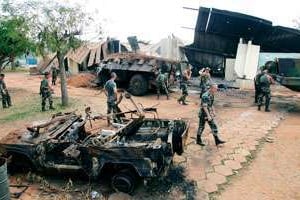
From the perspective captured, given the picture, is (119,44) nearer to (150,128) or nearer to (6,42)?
(6,42)

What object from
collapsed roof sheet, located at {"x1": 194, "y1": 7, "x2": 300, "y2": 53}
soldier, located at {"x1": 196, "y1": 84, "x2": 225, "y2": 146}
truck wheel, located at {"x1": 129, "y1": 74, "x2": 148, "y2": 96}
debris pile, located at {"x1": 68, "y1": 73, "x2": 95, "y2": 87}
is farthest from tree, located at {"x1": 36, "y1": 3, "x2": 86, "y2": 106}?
collapsed roof sheet, located at {"x1": 194, "y1": 7, "x2": 300, "y2": 53}

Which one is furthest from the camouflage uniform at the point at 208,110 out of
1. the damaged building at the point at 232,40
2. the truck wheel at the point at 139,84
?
the damaged building at the point at 232,40

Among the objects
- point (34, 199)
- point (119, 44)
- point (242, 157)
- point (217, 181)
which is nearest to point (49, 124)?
point (34, 199)

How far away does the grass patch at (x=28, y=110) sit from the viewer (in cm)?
1199

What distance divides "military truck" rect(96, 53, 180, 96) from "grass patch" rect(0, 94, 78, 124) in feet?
9.16

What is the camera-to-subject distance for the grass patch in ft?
39.3

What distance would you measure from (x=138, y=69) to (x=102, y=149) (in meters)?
10.5

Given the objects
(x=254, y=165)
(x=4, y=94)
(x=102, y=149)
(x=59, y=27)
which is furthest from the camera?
(x=4, y=94)

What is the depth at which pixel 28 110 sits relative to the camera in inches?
523

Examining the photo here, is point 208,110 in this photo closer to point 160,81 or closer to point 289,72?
point 289,72

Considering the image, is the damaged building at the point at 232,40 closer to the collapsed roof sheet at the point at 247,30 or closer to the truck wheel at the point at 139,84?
the collapsed roof sheet at the point at 247,30

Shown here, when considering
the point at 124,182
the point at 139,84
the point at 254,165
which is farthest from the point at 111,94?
the point at 139,84

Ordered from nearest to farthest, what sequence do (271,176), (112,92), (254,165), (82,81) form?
1. (271,176)
2. (254,165)
3. (112,92)
4. (82,81)

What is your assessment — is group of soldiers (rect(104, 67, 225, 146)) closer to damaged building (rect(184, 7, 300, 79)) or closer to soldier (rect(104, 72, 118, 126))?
soldier (rect(104, 72, 118, 126))
